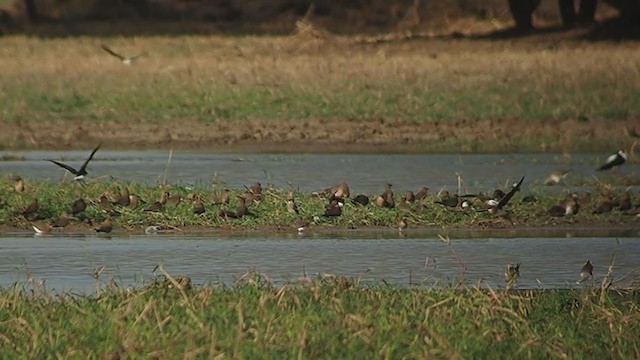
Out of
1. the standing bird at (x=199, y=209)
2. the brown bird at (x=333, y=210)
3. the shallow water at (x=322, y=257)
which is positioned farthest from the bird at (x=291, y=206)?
the standing bird at (x=199, y=209)

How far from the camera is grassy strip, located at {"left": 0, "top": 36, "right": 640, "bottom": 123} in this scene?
22.0 m

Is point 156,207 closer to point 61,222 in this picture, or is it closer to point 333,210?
point 61,222

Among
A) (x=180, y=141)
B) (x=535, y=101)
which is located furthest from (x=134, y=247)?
(x=535, y=101)

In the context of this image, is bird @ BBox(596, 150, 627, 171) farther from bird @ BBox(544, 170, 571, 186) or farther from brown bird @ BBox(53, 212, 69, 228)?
brown bird @ BBox(53, 212, 69, 228)

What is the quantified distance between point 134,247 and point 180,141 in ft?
28.8

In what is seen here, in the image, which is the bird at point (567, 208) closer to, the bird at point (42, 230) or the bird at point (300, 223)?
the bird at point (300, 223)

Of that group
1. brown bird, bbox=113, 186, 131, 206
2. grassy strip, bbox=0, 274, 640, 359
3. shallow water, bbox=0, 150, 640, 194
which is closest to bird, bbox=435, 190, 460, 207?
shallow water, bbox=0, 150, 640, 194

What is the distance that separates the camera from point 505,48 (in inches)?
1152

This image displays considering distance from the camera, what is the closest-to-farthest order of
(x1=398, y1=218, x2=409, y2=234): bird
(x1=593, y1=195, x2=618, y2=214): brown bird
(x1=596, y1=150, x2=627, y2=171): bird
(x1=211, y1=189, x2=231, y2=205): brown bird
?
(x1=398, y1=218, x2=409, y2=234): bird
(x1=211, y1=189, x2=231, y2=205): brown bird
(x1=593, y1=195, x2=618, y2=214): brown bird
(x1=596, y1=150, x2=627, y2=171): bird

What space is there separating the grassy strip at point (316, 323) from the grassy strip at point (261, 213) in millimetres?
4160

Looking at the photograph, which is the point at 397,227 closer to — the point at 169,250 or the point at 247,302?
the point at 169,250

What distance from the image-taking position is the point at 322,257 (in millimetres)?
11773

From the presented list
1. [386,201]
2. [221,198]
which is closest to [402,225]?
[386,201]

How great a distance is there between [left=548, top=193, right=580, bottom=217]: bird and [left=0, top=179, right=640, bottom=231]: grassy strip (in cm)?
5
